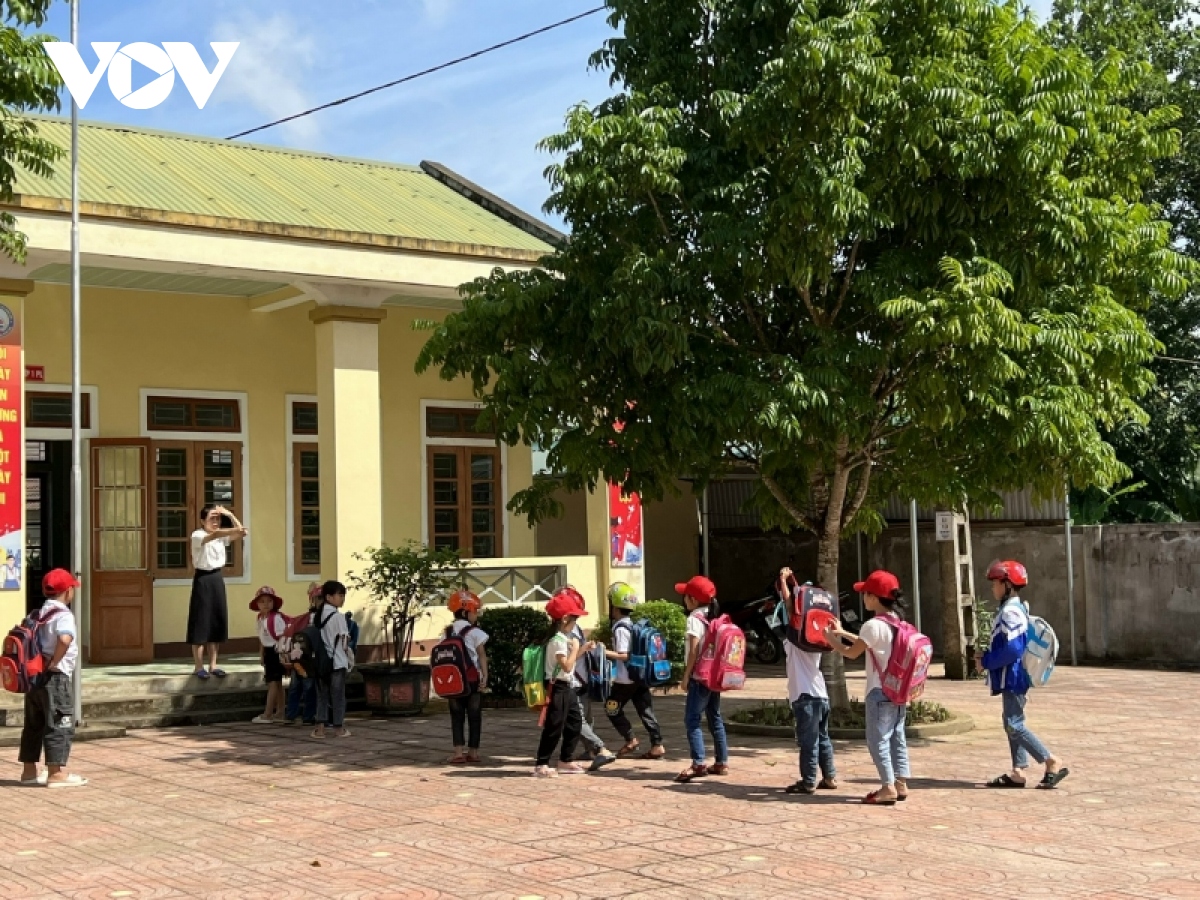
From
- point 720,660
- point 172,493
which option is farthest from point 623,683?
point 172,493

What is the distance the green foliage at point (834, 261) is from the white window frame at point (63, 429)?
229 inches

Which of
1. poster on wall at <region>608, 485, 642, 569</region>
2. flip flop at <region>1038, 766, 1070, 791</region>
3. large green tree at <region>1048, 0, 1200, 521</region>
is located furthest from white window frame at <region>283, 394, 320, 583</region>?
large green tree at <region>1048, 0, 1200, 521</region>

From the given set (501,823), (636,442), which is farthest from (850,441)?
(501,823)

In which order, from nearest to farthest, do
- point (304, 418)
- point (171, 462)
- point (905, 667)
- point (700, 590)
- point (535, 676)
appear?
point (905, 667) < point (700, 590) < point (535, 676) < point (171, 462) < point (304, 418)

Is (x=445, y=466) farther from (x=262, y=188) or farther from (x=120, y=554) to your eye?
(x=120, y=554)

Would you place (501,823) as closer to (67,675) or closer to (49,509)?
(67,675)

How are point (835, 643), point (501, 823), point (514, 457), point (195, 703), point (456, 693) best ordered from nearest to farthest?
point (501, 823) < point (835, 643) < point (456, 693) < point (195, 703) < point (514, 457)

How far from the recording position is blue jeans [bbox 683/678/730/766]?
10648 millimetres

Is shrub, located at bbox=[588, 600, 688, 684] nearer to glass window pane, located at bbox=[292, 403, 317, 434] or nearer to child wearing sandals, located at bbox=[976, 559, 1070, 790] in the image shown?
glass window pane, located at bbox=[292, 403, 317, 434]

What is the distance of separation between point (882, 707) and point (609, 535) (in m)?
9.38

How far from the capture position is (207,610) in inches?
587

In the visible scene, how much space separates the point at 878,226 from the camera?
11984 millimetres

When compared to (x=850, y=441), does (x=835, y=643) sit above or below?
below

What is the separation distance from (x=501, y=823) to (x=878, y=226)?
5.70 m
